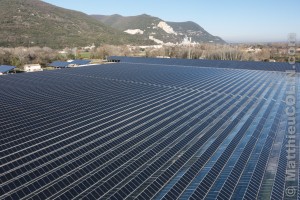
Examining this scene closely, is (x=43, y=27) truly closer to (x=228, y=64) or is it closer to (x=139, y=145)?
(x=228, y=64)

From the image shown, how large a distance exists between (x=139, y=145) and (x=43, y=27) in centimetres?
14013

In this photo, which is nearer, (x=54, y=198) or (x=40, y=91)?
(x=54, y=198)

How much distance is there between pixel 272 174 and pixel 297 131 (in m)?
8.19

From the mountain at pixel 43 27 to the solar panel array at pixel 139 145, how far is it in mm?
104443

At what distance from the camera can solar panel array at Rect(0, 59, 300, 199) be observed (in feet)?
40.6

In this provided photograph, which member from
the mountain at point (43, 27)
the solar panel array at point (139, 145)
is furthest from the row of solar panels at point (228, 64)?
the mountain at point (43, 27)

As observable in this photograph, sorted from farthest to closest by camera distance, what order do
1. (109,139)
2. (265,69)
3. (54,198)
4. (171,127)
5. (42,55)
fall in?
(42,55) → (265,69) → (171,127) → (109,139) → (54,198)

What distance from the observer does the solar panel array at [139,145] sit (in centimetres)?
1237

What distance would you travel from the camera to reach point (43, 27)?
138625 millimetres

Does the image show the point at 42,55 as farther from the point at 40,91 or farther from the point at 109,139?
the point at 109,139

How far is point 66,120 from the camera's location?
2052 cm

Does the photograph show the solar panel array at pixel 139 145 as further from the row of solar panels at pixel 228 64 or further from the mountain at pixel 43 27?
the mountain at pixel 43 27

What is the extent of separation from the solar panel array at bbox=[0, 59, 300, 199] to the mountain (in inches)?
4112

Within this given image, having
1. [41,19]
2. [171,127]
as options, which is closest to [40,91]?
[171,127]
